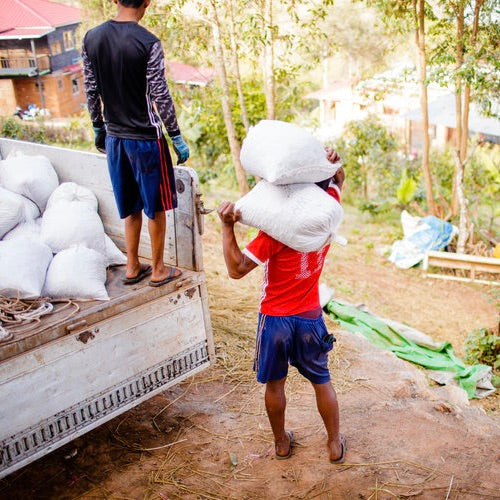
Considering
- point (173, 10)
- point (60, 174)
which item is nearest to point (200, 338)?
point (60, 174)

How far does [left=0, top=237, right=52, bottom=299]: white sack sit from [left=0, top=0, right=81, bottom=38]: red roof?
3.83 metres

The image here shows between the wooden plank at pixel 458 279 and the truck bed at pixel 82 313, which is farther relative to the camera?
the wooden plank at pixel 458 279

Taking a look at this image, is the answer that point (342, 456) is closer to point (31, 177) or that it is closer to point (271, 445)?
point (271, 445)

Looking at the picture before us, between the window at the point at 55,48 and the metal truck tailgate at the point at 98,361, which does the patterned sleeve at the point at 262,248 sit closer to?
the metal truck tailgate at the point at 98,361

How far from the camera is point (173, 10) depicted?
7527mm

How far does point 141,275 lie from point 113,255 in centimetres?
34

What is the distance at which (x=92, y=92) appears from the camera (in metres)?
2.83

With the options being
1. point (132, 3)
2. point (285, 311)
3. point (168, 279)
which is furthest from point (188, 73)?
point (285, 311)

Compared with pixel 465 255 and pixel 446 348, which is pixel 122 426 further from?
pixel 465 255

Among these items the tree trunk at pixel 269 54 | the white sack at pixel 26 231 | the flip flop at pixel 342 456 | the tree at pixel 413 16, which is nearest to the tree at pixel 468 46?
the tree at pixel 413 16

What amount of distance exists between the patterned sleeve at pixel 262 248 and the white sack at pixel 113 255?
1.05 metres

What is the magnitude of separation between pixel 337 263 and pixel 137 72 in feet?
19.9

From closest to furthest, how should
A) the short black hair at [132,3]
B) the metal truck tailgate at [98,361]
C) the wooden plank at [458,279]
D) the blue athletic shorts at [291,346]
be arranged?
the metal truck tailgate at [98,361]
the blue athletic shorts at [291,346]
the short black hair at [132,3]
the wooden plank at [458,279]

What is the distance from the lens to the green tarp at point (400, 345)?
474 cm
